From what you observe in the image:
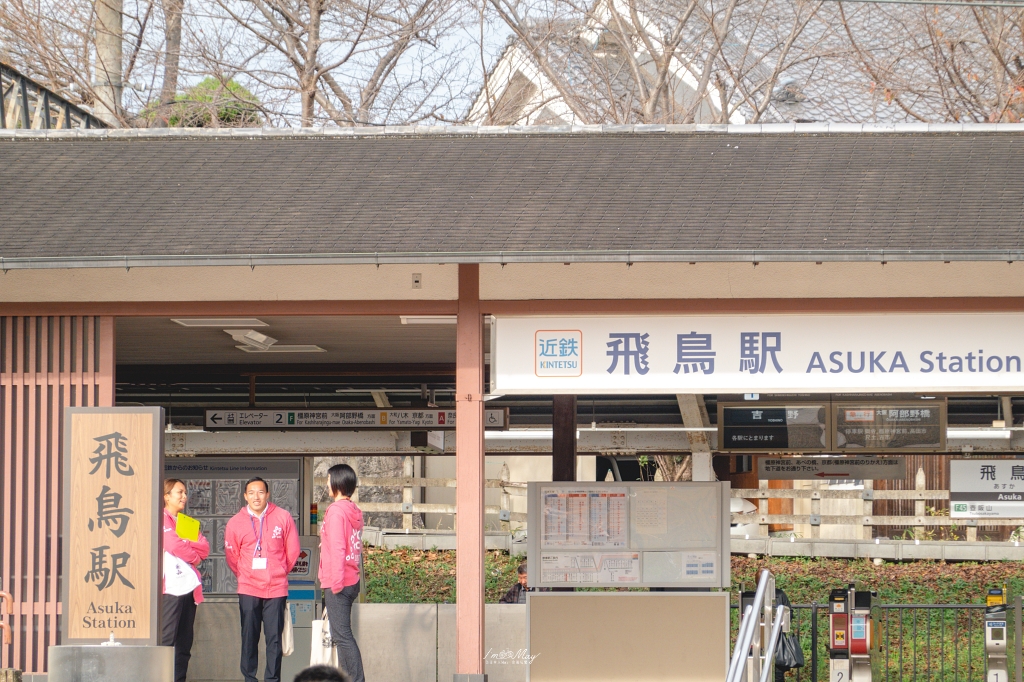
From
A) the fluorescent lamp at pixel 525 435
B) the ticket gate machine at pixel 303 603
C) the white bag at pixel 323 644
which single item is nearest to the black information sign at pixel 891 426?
the fluorescent lamp at pixel 525 435

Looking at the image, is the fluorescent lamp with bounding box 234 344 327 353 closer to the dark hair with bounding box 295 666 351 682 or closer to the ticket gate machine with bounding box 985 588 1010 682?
the ticket gate machine with bounding box 985 588 1010 682

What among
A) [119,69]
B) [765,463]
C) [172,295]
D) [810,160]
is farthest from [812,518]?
[119,69]

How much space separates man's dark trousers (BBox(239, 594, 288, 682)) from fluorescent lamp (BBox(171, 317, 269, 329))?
2.07 meters

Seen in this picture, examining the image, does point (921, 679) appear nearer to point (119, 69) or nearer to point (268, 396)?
point (268, 396)

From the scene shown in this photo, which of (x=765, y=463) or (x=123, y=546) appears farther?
(x=765, y=463)

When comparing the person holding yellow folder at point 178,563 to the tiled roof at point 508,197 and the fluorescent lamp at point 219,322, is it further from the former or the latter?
the tiled roof at point 508,197

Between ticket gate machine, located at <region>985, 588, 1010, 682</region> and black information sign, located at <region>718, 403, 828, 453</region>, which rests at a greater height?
black information sign, located at <region>718, 403, 828, 453</region>

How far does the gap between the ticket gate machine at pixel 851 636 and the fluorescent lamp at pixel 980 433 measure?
4038 mm

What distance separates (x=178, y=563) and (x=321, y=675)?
193 inches

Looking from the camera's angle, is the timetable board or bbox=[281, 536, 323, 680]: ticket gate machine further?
bbox=[281, 536, 323, 680]: ticket gate machine

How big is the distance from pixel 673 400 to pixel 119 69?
14.9 meters

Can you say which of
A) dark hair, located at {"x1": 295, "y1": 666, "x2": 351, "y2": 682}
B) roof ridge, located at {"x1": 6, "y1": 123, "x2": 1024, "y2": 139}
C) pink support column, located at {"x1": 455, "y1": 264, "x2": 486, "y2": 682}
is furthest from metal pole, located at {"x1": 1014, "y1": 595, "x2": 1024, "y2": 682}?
dark hair, located at {"x1": 295, "y1": 666, "x2": 351, "y2": 682}

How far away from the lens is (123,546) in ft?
23.2

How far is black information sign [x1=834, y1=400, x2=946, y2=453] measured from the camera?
37.5 ft
